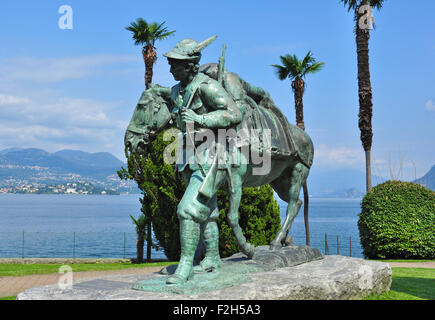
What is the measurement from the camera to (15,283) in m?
10.5

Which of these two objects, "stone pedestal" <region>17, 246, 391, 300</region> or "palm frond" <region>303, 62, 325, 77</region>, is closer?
"stone pedestal" <region>17, 246, 391, 300</region>

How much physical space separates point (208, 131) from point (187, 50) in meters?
0.92

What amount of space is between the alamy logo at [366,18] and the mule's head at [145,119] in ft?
48.7

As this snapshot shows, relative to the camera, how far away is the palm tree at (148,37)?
19047mm

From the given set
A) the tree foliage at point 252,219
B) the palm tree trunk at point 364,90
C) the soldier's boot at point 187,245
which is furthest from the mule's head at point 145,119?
the palm tree trunk at point 364,90

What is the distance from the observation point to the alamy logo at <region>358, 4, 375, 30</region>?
18272 mm

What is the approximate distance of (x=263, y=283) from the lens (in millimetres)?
4871

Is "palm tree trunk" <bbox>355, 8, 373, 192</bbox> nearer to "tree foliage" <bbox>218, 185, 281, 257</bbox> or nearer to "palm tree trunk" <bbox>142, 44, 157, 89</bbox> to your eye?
"tree foliage" <bbox>218, 185, 281, 257</bbox>

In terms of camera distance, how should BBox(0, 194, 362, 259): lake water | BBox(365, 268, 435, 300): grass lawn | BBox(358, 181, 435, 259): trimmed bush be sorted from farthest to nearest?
1. BBox(0, 194, 362, 259): lake water
2. BBox(358, 181, 435, 259): trimmed bush
3. BBox(365, 268, 435, 300): grass lawn

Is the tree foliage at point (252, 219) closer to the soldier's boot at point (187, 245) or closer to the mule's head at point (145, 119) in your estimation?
the mule's head at point (145, 119)

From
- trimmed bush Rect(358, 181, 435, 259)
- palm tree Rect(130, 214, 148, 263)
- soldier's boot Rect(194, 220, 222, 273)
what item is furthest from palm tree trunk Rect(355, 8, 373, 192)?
soldier's boot Rect(194, 220, 222, 273)

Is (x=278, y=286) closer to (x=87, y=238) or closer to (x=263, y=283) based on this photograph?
(x=263, y=283)

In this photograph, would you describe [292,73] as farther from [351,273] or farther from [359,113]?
[351,273]
